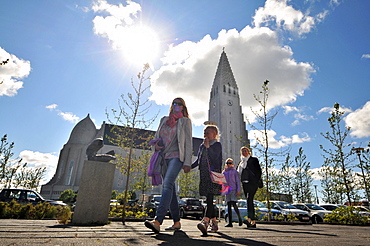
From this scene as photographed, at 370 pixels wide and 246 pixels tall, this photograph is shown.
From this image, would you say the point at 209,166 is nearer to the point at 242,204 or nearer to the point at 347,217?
the point at 242,204

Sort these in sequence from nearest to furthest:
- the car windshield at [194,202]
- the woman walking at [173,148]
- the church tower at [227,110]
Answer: the woman walking at [173,148] → the car windshield at [194,202] → the church tower at [227,110]

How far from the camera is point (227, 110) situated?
79.3 metres

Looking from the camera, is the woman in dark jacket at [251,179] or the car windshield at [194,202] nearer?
the woman in dark jacket at [251,179]

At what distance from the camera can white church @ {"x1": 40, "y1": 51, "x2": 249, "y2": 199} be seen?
5684cm

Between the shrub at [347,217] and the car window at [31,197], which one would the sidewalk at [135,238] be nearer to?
the shrub at [347,217]

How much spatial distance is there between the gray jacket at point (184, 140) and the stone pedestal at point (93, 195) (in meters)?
2.32

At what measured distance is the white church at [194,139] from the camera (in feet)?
186

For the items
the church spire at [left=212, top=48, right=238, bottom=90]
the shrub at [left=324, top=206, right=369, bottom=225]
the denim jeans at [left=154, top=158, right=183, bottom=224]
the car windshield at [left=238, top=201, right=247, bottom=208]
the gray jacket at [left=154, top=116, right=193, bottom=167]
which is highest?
the church spire at [left=212, top=48, right=238, bottom=90]

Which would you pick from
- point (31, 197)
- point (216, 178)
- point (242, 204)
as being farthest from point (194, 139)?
point (216, 178)

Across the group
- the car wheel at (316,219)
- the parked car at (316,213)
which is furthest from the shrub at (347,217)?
the car wheel at (316,219)

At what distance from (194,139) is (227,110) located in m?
14.6

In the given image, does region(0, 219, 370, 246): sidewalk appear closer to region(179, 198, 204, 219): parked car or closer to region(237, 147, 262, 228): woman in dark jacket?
region(237, 147, 262, 228): woman in dark jacket

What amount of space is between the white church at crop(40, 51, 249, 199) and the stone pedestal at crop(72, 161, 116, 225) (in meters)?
44.9

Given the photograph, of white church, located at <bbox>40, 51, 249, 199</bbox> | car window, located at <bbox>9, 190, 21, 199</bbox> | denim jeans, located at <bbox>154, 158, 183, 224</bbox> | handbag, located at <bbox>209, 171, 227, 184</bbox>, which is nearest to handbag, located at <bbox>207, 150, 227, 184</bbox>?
handbag, located at <bbox>209, 171, 227, 184</bbox>
